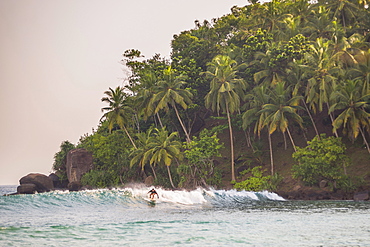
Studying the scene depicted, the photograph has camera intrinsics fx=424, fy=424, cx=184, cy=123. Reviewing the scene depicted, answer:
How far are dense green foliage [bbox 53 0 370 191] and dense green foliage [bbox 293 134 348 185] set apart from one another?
0.08 meters

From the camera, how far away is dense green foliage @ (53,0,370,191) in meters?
37.1

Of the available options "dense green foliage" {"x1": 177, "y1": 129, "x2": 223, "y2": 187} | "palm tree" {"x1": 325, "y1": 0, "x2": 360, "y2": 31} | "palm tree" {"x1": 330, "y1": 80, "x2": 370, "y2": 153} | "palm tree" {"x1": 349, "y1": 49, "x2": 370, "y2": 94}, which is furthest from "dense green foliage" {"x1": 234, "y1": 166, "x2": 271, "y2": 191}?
"palm tree" {"x1": 325, "y1": 0, "x2": 360, "y2": 31}

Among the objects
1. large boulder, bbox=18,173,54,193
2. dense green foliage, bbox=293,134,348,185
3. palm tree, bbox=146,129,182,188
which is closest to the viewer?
dense green foliage, bbox=293,134,348,185

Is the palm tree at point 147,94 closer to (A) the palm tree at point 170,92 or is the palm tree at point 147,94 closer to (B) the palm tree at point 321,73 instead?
(A) the palm tree at point 170,92

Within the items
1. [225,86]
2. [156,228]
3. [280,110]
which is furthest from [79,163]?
[156,228]

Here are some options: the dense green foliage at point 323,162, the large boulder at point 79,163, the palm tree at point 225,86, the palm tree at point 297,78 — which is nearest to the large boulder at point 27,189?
the large boulder at point 79,163

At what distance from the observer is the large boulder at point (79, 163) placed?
5247 cm

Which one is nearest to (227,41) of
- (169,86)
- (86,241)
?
(169,86)

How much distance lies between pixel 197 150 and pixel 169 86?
771 cm

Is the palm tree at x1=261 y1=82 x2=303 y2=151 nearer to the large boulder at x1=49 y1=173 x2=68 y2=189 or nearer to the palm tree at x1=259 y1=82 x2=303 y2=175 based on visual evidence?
the palm tree at x1=259 y1=82 x2=303 y2=175

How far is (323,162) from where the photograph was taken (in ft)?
112

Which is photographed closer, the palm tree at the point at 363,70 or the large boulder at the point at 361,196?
the large boulder at the point at 361,196

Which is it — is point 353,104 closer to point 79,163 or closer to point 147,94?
point 147,94

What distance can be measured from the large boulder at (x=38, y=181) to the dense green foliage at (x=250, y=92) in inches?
274
